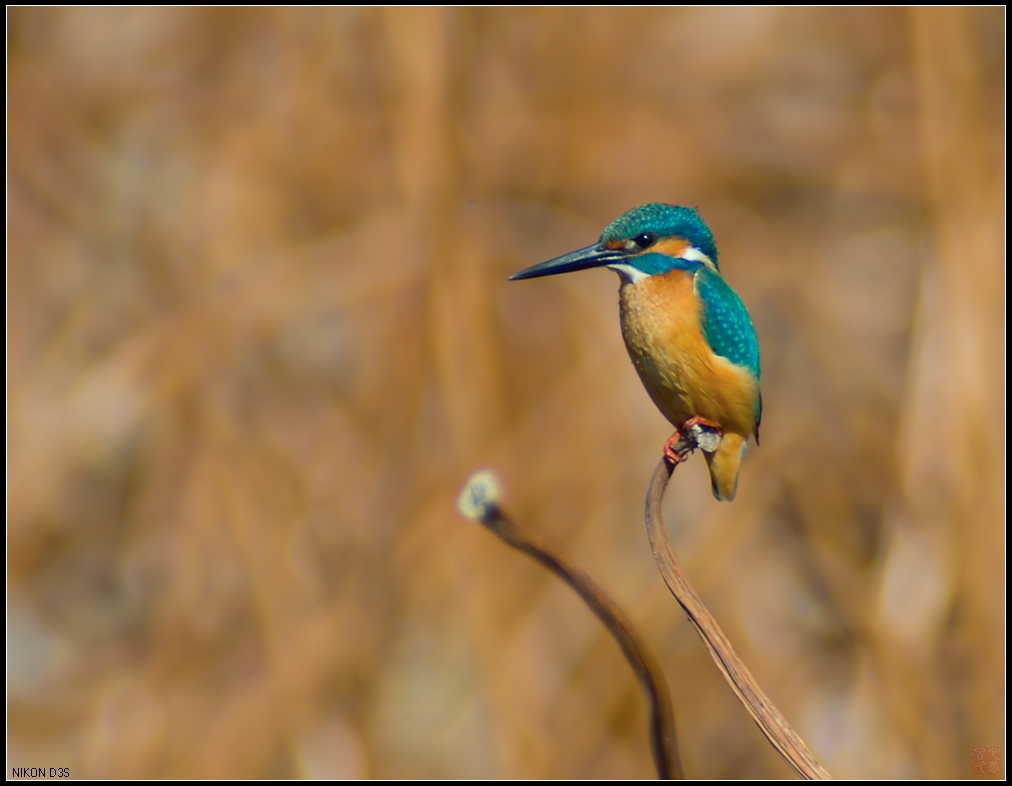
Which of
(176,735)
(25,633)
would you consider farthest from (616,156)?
(25,633)

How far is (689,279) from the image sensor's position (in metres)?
0.63

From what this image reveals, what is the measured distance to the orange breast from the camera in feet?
1.88

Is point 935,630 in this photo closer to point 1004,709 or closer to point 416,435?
point 1004,709

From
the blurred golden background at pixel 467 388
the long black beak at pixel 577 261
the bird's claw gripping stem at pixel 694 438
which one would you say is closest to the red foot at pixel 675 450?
the bird's claw gripping stem at pixel 694 438

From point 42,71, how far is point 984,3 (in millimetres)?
2319

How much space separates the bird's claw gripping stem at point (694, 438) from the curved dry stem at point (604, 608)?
4.3 inches

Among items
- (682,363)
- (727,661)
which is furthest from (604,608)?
(682,363)

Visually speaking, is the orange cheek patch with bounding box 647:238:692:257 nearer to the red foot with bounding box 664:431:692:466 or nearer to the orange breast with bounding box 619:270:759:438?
the orange breast with bounding box 619:270:759:438

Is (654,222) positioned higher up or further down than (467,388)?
further down

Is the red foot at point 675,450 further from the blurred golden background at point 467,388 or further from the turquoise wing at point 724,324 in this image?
the blurred golden background at point 467,388

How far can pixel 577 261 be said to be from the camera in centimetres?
57

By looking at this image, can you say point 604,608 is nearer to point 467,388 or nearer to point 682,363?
point 682,363

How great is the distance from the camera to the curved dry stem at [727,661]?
0.47m

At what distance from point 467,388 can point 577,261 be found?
135cm
